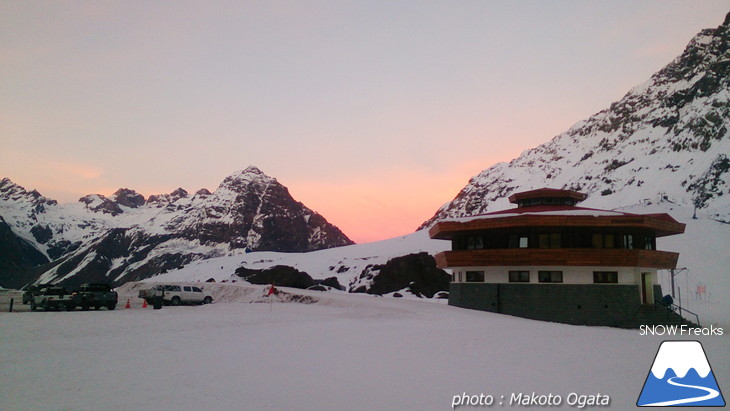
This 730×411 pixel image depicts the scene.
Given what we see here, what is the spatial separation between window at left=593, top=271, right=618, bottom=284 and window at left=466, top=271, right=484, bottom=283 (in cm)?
849

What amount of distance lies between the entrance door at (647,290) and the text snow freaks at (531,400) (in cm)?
2990

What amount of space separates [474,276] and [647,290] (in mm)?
13163

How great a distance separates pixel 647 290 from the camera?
1612 inches

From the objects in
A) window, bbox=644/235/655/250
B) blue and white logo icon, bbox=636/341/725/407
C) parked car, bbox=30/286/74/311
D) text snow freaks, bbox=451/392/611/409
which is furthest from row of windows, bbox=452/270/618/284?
parked car, bbox=30/286/74/311

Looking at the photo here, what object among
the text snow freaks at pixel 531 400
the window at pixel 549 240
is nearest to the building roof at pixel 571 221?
the window at pixel 549 240

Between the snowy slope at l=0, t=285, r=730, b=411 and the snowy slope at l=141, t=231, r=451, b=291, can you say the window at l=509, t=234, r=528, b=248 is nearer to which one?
the snowy slope at l=0, t=285, r=730, b=411

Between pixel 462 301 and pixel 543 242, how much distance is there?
832cm

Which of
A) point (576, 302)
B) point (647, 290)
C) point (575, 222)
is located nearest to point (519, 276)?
point (576, 302)

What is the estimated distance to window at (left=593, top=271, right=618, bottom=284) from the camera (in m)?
39.1

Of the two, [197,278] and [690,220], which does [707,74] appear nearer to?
[690,220]

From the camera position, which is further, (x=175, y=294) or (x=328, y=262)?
(x=328, y=262)

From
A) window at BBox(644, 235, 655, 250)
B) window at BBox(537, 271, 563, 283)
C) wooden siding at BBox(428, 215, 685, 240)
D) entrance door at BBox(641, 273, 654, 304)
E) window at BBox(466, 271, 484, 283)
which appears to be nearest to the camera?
wooden siding at BBox(428, 215, 685, 240)

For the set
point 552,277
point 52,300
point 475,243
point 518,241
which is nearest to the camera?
point 52,300

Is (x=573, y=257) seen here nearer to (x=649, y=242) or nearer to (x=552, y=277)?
(x=552, y=277)
